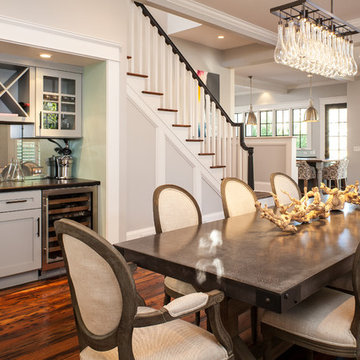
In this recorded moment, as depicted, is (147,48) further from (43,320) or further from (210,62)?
(43,320)

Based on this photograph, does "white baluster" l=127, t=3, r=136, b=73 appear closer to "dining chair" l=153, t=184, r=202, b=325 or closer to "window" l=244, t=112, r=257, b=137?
"dining chair" l=153, t=184, r=202, b=325

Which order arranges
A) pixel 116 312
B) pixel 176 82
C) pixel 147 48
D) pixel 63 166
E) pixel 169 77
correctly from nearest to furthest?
pixel 116 312, pixel 63 166, pixel 147 48, pixel 169 77, pixel 176 82

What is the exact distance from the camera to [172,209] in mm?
2643

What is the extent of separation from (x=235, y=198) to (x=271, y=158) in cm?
414

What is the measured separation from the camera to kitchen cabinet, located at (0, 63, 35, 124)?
3748 mm

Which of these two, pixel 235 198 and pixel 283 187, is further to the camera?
pixel 283 187

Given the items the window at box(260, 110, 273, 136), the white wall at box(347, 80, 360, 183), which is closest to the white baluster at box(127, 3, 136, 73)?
the white wall at box(347, 80, 360, 183)

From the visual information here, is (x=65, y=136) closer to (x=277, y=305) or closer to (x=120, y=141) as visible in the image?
(x=120, y=141)

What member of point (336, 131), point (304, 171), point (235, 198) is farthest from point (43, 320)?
point (336, 131)

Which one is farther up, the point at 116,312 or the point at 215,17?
the point at 215,17

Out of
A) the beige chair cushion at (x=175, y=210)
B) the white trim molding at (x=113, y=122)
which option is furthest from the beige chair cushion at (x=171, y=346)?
the white trim molding at (x=113, y=122)

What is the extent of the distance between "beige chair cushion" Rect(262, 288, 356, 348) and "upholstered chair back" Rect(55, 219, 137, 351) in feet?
2.56

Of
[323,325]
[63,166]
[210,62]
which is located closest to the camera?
[323,325]

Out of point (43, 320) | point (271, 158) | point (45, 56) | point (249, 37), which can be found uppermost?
point (249, 37)
